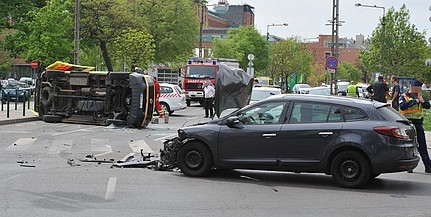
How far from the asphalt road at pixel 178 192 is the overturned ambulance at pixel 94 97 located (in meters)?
6.77

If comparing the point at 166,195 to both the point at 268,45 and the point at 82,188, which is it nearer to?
the point at 82,188

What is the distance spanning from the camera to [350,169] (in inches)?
408

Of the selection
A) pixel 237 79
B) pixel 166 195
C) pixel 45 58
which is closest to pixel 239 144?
pixel 166 195

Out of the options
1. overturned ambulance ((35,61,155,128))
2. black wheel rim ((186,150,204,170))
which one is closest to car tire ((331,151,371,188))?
black wheel rim ((186,150,204,170))

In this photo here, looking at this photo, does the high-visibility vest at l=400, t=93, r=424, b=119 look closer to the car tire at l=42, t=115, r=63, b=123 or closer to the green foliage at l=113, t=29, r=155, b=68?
the car tire at l=42, t=115, r=63, b=123

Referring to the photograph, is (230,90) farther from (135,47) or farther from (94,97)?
(135,47)

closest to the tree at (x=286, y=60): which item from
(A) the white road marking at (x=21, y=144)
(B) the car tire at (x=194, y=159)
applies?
(A) the white road marking at (x=21, y=144)

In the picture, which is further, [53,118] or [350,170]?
[53,118]

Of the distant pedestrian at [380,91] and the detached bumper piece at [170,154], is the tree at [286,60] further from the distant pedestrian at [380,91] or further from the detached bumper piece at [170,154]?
the detached bumper piece at [170,154]

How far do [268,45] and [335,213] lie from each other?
2763 inches

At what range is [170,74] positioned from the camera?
70375mm

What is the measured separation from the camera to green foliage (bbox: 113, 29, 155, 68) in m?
45.9

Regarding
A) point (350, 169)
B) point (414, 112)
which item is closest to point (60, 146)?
point (350, 169)

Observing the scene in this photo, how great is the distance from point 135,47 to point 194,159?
3564cm
